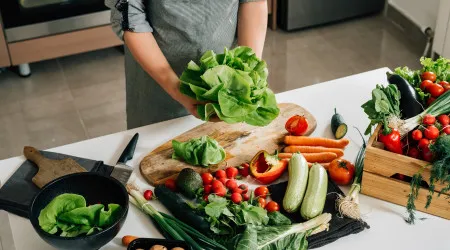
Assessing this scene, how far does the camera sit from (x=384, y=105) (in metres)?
1.62

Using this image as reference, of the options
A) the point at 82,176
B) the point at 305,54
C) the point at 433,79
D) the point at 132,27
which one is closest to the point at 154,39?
Result: the point at 132,27

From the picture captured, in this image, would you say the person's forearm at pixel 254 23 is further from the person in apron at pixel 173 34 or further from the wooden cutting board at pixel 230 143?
the wooden cutting board at pixel 230 143

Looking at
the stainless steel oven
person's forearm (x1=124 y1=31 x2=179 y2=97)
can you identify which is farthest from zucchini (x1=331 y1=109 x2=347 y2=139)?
the stainless steel oven

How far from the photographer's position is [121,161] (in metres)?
1.77

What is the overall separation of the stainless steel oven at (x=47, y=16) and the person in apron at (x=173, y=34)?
1.51 meters

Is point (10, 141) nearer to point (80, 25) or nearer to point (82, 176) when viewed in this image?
point (80, 25)

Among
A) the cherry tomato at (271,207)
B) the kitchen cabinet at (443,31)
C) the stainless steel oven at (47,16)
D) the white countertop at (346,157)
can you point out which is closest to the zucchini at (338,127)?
the white countertop at (346,157)

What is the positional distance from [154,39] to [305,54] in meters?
2.12

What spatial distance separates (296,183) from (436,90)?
465mm

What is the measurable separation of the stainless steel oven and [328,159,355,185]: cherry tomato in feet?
7.44

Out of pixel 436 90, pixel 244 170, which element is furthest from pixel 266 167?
pixel 436 90

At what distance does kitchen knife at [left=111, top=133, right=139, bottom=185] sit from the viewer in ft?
5.67

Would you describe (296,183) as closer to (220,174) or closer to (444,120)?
(220,174)

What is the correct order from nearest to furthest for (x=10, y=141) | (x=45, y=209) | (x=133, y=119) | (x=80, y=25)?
(x=45, y=209), (x=133, y=119), (x=10, y=141), (x=80, y=25)
